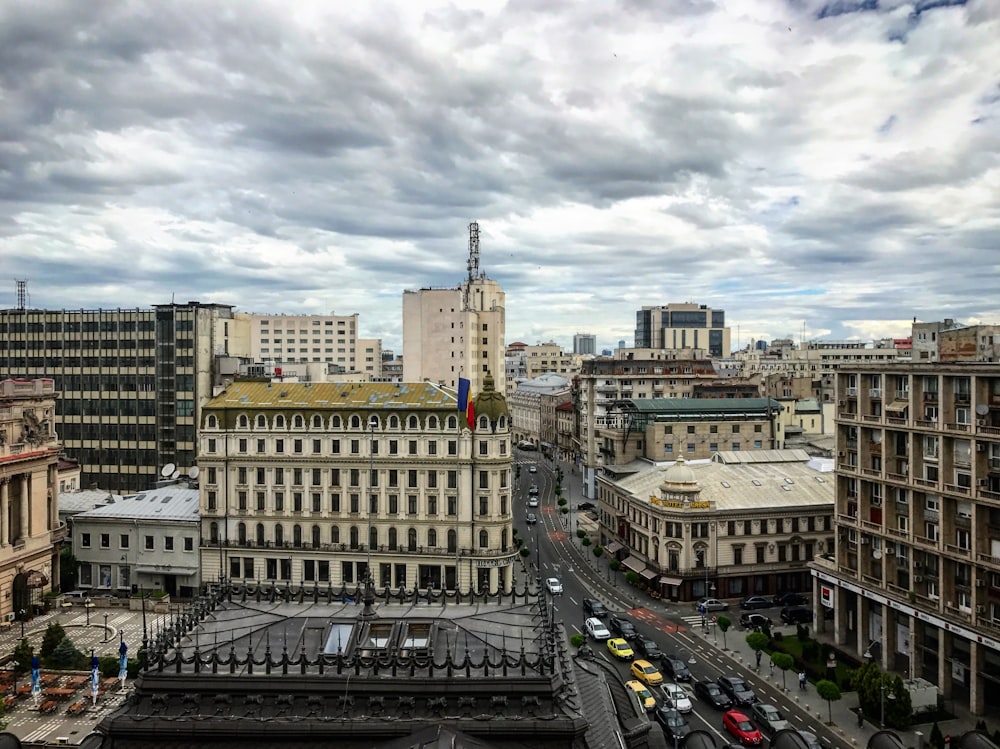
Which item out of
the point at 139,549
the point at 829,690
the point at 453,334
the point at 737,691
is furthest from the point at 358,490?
the point at 453,334

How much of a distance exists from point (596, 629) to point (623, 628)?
2.60 m

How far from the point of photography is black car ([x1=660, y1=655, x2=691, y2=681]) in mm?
64875

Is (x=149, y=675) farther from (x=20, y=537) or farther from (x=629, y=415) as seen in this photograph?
(x=629, y=415)

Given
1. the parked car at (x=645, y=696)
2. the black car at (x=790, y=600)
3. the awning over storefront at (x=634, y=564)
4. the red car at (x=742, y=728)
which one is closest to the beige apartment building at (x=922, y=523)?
the black car at (x=790, y=600)

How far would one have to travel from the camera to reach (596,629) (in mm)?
76188

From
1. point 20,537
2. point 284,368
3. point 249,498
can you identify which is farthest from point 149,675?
point 284,368

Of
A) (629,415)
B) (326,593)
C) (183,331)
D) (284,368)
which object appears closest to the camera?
(326,593)

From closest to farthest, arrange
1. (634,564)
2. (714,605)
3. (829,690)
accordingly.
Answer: (829,690), (714,605), (634,564)

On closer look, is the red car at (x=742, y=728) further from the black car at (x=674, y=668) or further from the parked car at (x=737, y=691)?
the black car at (x=674, y=668)

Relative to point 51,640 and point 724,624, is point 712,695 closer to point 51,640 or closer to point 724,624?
point 724,624

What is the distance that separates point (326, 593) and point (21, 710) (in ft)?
147

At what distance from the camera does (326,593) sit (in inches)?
1091

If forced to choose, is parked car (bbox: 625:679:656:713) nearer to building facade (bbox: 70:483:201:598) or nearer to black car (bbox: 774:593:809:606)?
black car (bbox: 774:593:809:606)

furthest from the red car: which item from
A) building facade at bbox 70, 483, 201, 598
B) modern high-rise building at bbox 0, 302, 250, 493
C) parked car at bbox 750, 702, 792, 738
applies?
modern high-rise building at bbox 0, 302, 250, 493
